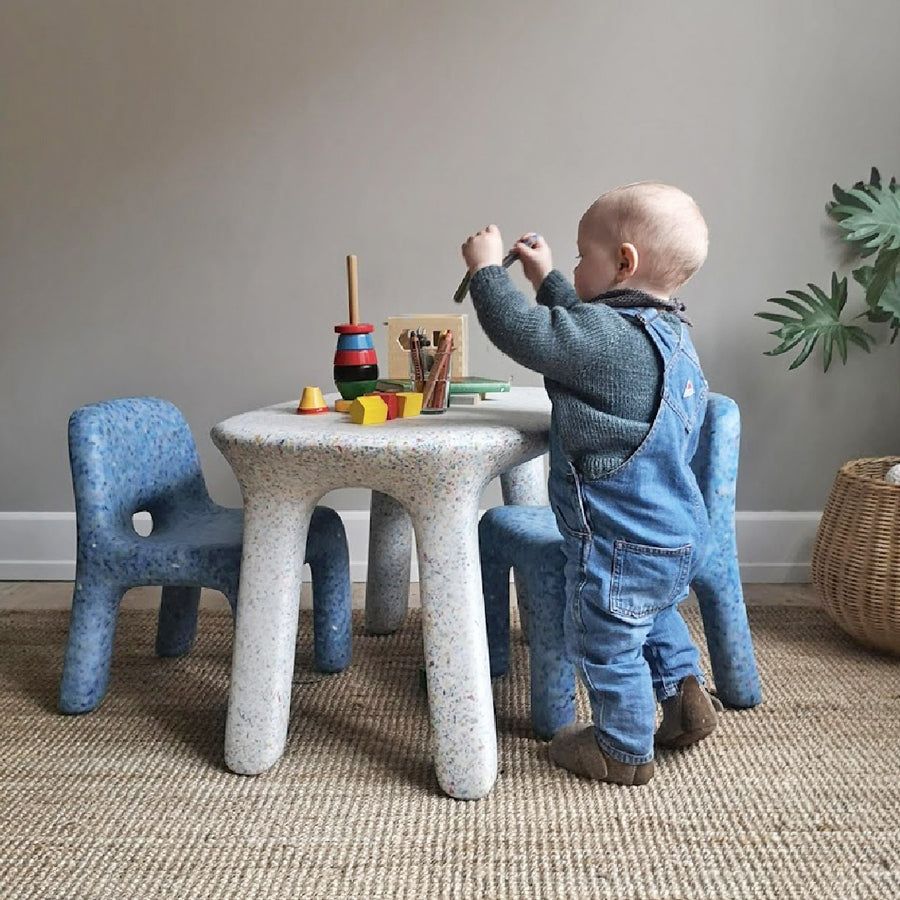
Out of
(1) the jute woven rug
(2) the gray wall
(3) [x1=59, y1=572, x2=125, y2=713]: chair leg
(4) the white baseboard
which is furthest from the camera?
(4) the white baseboard

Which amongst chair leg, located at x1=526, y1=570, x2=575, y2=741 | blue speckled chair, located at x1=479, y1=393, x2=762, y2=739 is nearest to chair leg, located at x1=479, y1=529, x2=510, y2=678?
blue speckled chair, located at x1=479, y1=393, x2=762, y2=739

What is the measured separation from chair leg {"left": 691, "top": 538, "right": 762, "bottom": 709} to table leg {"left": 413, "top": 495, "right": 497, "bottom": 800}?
1.51 ft

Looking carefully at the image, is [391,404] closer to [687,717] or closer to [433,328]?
[433,328]

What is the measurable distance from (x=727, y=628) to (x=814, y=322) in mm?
879

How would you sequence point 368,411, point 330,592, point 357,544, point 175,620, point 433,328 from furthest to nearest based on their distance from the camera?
point 357,544
point 175,620
point 330,592
point 433,328
point 368,411

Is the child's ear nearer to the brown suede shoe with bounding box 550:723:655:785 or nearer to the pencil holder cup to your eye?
the pencil holder cup

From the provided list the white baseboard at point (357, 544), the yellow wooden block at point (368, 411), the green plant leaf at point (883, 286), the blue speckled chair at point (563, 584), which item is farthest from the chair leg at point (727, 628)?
the white baseboard at point (357, 544)

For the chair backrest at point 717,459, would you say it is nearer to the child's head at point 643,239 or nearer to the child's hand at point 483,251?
the child's head at point 643,239

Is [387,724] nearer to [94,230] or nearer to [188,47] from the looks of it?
[94,230]

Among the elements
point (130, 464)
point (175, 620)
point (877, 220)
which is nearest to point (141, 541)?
point (130, 464)

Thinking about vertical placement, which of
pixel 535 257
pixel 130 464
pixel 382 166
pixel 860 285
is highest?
pixel 382 166

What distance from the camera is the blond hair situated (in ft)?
4.58

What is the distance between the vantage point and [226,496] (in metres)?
2.52

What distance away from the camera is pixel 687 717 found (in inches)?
59.3
